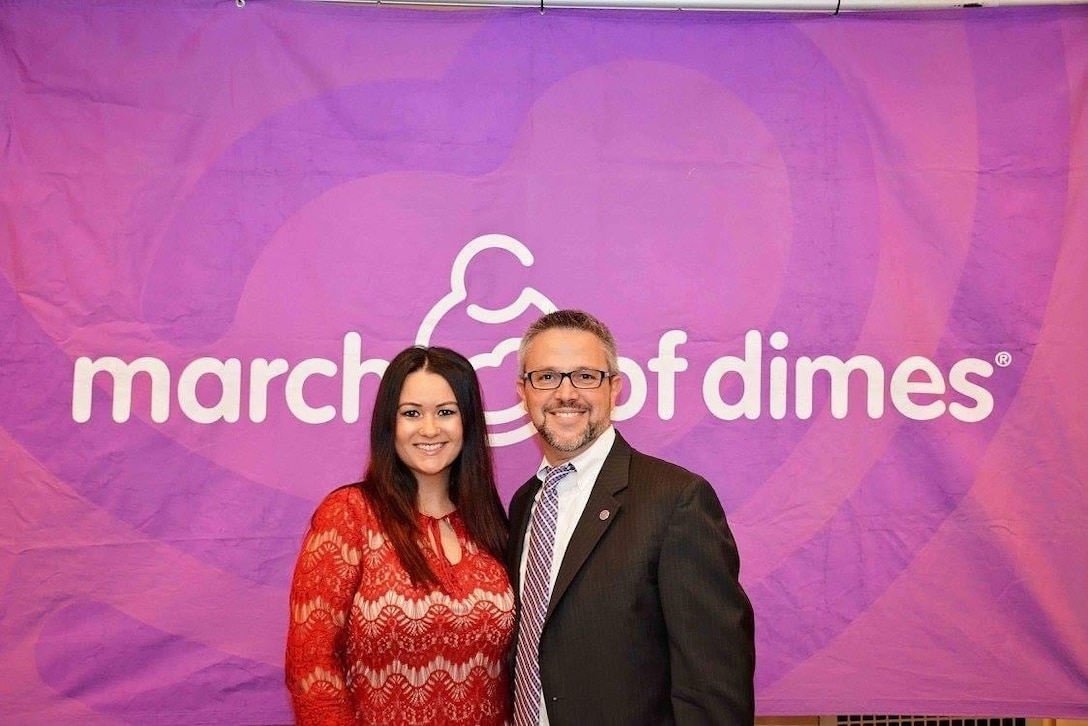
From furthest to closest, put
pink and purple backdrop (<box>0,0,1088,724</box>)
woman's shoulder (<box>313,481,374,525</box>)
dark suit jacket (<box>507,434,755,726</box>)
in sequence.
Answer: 1. pink and purple backdrop (<box>0,0,1088,724</box>)
2. woman's shoulder (<box>313,481,374,525</box>)
3. dark suit jacket (<box>507,434,755,726</box>)

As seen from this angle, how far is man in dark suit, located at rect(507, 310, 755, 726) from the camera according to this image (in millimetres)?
2027

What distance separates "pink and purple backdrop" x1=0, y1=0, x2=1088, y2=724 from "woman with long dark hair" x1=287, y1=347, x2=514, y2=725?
28.0 inches

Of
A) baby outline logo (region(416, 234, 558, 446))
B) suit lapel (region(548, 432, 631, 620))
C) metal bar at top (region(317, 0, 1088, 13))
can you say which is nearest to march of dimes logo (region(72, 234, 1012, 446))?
baby outline logo (region(416, 234, 558, 446))

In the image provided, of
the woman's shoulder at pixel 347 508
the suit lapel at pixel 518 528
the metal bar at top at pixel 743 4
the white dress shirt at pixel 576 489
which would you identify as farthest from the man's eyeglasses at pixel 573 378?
the metal bar at top at pixel 743 4

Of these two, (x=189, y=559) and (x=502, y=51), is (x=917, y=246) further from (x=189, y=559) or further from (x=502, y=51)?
(x=189, y=559)

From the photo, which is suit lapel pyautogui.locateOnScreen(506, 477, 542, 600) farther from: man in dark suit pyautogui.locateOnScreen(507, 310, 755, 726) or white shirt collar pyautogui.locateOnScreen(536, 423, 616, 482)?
white shirt collar pyautogui.locateOnScreen(536, 423, 616, 482)

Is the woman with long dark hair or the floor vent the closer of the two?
the woman with long dark hair

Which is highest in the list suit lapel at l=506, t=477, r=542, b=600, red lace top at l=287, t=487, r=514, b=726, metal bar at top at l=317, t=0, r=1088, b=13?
metal bar at top at l=317, t=0, r=1088, b=13

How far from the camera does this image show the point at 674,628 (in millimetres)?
2037

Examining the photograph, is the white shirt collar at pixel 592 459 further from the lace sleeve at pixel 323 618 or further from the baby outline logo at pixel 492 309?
the baby outline logo at pixel 492 309

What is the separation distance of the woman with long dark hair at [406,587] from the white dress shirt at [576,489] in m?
0.16

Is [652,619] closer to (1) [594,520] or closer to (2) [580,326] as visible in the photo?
(1) [594,520]

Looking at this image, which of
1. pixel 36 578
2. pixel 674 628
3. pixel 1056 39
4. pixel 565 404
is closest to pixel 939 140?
pixel 1056 39

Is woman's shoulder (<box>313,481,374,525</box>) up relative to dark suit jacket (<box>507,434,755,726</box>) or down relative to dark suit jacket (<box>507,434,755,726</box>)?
up
